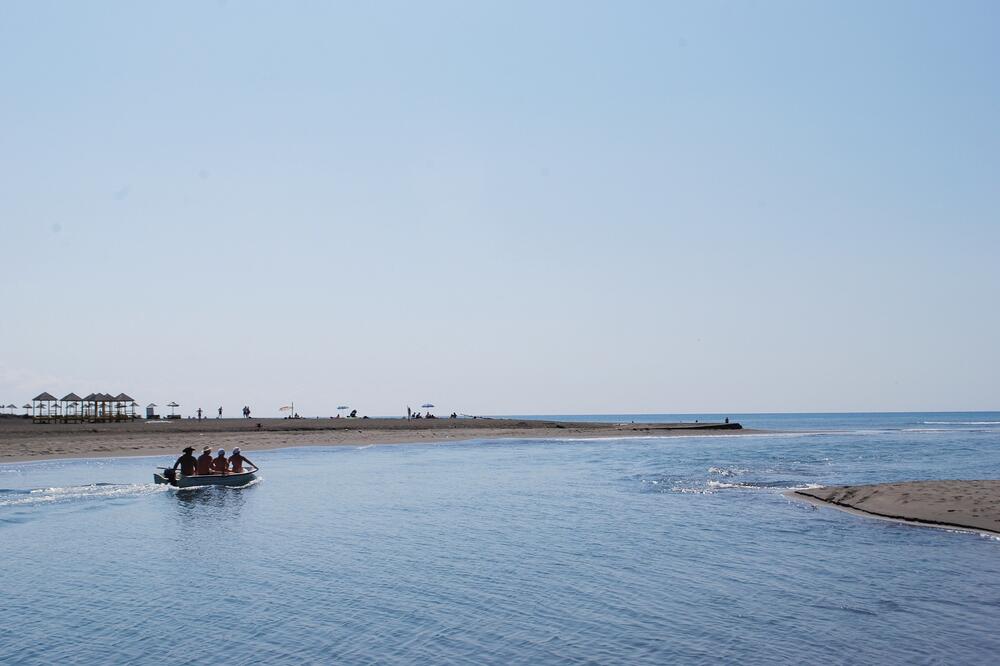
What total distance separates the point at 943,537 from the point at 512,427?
87.0 meters

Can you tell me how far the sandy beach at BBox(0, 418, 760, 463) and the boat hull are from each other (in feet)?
70.8

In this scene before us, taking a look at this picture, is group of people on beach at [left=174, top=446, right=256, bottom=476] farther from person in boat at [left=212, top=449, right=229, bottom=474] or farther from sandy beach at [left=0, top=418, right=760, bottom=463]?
sandy beach at [left=0, top=418, right=760, bottom=463]

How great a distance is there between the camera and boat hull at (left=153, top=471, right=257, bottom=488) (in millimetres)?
36031

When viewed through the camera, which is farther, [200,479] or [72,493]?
[200,479]

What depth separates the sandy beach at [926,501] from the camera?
23359 mm

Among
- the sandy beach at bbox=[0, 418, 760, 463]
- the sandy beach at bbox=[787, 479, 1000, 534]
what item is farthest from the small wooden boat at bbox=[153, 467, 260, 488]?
the sandy beach at bbox=[787, 479, 1000, 534]

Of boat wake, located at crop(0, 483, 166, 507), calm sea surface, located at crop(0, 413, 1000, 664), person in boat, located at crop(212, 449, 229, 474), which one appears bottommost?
calm sea surface, located at crop(0, 413, 1000, 664)

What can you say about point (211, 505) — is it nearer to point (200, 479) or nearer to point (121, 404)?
point (200, 479)

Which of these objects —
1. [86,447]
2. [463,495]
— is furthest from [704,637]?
[86,447]

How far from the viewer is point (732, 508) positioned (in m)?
28.2

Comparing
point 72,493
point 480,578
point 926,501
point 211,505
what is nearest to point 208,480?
point 72,493

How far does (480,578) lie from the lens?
58.2 ft

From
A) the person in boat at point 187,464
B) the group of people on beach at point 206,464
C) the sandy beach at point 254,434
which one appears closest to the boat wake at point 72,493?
the person in boat at point 187,464

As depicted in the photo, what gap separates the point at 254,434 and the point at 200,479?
43548 millimetres
